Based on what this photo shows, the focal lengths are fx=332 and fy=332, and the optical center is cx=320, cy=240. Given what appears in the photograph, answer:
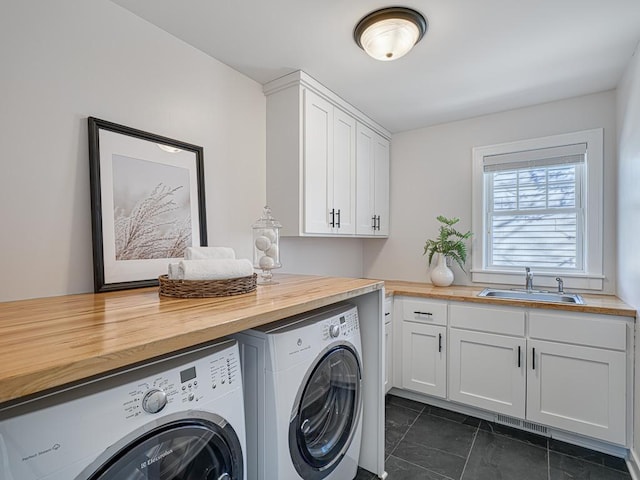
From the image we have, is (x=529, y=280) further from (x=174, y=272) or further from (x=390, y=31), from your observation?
(x=174, y=272)

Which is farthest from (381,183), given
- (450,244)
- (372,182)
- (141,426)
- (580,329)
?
(141,426)

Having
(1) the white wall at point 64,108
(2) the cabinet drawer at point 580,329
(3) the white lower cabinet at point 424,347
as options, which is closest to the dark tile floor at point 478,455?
(3) the white lower cabinet at point 424,347

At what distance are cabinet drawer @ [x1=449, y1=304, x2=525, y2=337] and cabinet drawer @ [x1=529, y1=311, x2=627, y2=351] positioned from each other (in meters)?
0.07

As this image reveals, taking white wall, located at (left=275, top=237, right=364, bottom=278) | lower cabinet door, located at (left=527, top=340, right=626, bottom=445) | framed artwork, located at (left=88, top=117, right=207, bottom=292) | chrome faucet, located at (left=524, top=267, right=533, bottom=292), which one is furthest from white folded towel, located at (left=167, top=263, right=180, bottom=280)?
chrome faucet, located at (left=524, top=267, right=533, bottom=292)

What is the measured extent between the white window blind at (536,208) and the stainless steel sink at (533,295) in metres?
0.26

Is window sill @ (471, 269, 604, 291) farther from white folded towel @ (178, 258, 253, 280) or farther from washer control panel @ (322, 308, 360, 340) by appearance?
white folded towel @ (178, 258, 253, 280)

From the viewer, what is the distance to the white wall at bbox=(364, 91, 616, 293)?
2.45 m

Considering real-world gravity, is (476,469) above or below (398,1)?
below

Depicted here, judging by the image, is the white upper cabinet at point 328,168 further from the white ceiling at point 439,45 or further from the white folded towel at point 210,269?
the white folded towel at point 210,269

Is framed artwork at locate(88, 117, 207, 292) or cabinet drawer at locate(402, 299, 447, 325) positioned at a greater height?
framed artwork at locate(88, 117, 207, 292)

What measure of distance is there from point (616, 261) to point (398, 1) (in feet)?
7.66

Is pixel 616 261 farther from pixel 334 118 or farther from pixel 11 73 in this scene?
pixel 11 73

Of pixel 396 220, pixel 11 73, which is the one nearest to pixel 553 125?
pixel 396 220

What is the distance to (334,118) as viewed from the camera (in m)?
2.50
